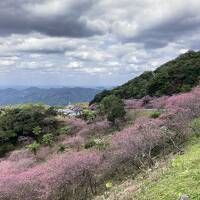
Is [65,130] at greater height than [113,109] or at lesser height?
lesser

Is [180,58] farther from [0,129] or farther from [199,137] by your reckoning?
[199,137]

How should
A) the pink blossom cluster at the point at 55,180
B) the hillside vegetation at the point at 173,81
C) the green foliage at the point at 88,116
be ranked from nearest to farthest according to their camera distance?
the pink blossom cluster at the point at 55,180
the green foliage at the point at 88,116
the hillside vegetation at the point at 173,81

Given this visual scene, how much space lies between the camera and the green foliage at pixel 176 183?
2300 cm

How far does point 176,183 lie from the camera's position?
2531cm

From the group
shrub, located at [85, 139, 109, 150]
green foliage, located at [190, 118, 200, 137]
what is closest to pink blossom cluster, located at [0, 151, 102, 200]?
shrub, located at [85, 139, 109, 150]

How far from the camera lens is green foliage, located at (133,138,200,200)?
75.4ft

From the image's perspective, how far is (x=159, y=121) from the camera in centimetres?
5144

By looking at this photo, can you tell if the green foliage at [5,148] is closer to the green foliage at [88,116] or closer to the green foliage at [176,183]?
→ the green foliage at [88,116]

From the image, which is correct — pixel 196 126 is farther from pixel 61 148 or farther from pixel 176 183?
pixel 176 183

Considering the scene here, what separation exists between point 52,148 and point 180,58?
54.8m

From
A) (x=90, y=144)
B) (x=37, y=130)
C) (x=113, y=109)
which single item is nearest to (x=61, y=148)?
(x=90, y=144)

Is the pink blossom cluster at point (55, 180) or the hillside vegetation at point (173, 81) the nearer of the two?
the pink blossom cluster at point (55, 180)

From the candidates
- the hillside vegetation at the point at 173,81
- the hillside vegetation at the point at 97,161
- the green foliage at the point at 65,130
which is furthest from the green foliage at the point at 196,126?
the hillside vegetation at the point at 173,81

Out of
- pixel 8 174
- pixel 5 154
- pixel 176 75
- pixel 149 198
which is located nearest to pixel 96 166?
pixel 8 174
